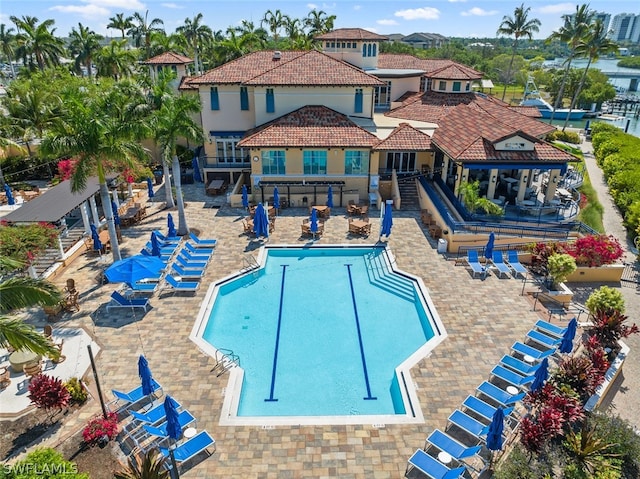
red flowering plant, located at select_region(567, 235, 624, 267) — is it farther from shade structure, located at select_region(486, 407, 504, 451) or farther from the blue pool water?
shade structure, located at select_region(486, 407, 504, 451)

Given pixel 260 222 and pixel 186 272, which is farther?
pixel 260 222

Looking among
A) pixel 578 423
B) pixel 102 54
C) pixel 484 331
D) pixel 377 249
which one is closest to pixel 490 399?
pixel 578 423

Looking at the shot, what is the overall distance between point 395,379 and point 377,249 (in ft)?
34.1

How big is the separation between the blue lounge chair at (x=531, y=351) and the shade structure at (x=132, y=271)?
15.3 m

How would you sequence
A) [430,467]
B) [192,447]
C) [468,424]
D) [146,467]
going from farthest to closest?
[468,424], [192,447], [430,467], [146,467]

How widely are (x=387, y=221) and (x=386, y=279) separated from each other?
3900mm

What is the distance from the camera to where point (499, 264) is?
23.2 m

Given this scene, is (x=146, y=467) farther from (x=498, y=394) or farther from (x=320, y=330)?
(x=498, y=394)

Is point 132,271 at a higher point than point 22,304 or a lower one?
lower

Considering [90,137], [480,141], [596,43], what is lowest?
[480,141]

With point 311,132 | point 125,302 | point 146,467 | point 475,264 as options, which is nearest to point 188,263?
point 125,302

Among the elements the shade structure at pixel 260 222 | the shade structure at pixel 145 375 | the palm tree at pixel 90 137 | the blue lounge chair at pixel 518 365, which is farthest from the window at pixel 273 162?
the blue lounge chair at pixel 518 365

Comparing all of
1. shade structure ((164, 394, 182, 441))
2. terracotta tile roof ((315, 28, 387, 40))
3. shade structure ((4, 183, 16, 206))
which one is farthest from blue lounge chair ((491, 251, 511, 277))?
shade structure ((4, 183, 16, 206))

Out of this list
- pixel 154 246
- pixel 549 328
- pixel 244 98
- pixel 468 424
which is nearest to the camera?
pixel 468 424
